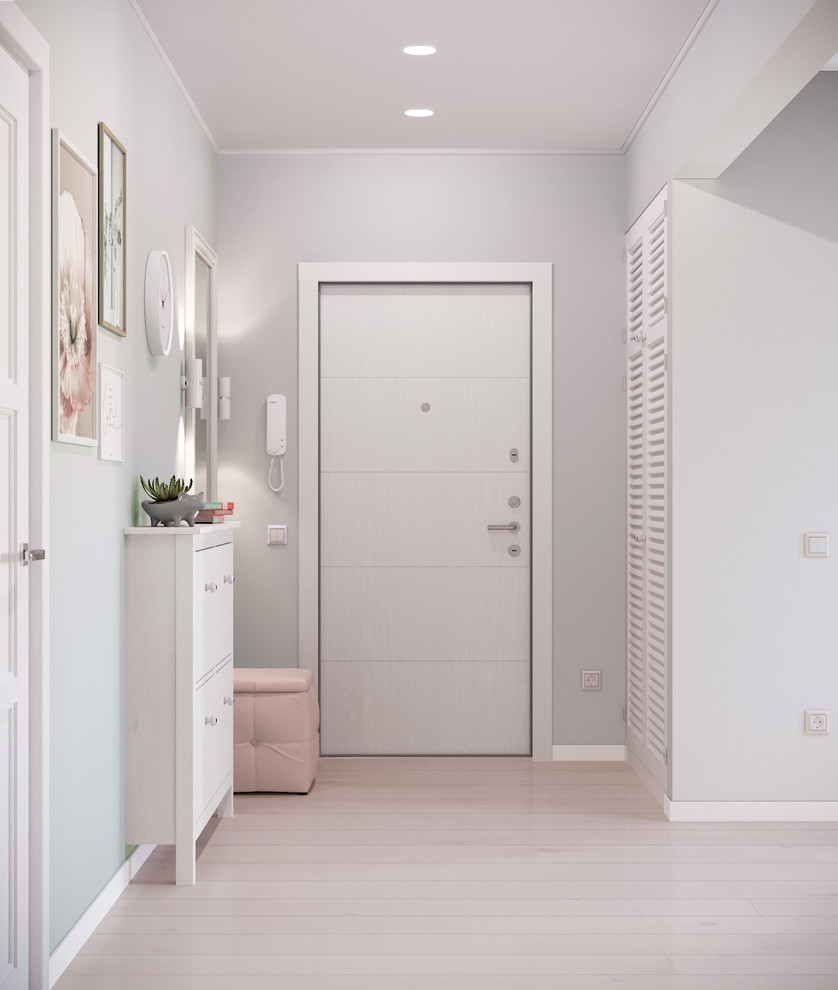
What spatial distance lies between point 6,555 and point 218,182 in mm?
2765

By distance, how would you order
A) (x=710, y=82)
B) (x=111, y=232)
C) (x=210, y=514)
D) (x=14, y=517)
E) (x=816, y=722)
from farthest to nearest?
(x=816, y=722) → (x=210, y=514) → (x=710, y=82) → (x=111, y=232) → (x=14, y=517)

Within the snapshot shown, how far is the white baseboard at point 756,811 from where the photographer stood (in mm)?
3451

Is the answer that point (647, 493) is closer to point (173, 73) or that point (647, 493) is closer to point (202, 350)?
point (202, 350)

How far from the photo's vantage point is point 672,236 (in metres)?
3.48

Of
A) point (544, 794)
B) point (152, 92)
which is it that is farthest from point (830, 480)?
point (152, 92)

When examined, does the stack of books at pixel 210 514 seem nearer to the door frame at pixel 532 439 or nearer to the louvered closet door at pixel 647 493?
the door frame at pixel 532 439

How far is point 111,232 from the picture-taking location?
273 cm

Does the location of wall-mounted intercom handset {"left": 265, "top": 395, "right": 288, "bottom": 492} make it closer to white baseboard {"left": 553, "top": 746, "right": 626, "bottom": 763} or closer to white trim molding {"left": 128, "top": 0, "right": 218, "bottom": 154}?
white trim molding {"left": 128, "top": 0, "right": 218, "bottom": 154}

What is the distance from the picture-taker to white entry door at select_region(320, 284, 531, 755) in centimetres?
434

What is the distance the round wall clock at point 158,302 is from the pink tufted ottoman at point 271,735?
1.32 m

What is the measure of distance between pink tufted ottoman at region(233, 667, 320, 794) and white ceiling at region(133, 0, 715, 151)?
7.27 ft

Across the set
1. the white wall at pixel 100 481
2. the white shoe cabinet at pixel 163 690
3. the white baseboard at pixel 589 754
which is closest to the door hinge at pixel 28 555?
the white wall at pixel 100 481

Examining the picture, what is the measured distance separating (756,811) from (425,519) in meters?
1.78

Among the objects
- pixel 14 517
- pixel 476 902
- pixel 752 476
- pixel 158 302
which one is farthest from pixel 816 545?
pixel 14 517
